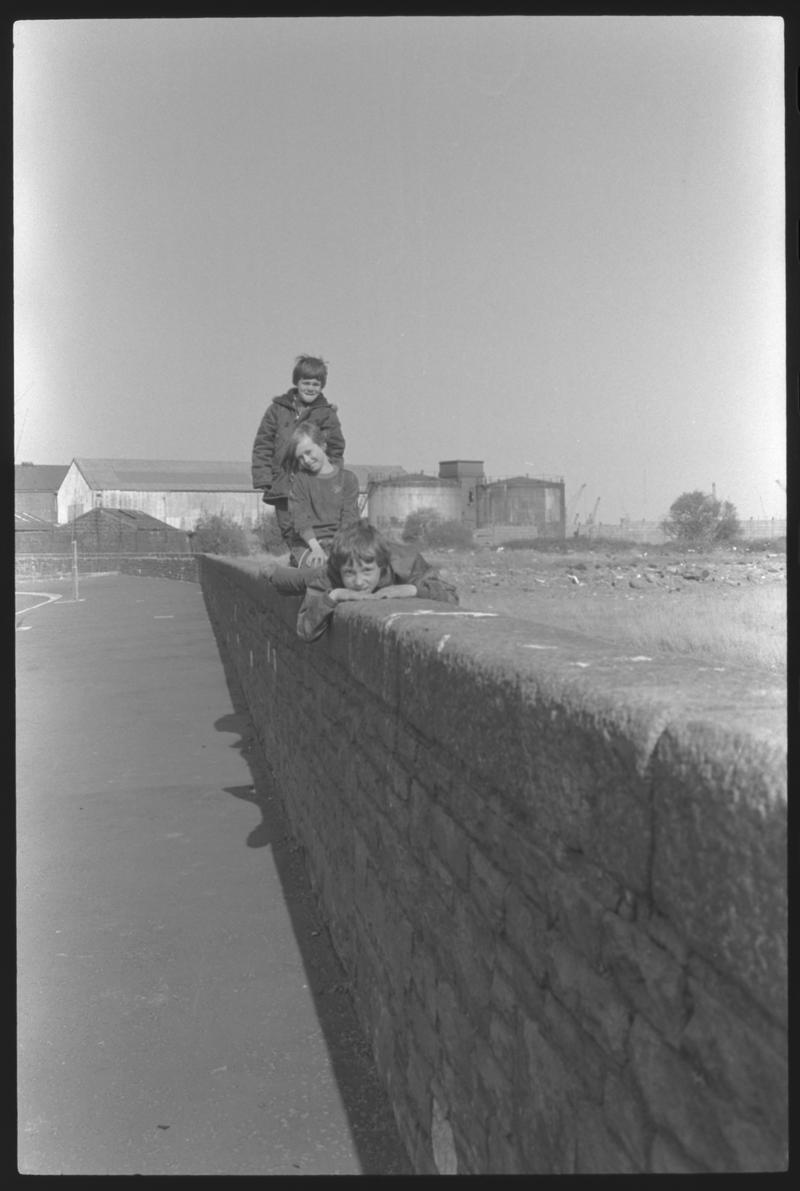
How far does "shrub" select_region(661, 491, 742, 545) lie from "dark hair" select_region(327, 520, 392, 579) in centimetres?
529

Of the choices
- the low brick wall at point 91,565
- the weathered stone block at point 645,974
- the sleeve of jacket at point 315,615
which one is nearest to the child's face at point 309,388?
the sleeve of jacket at point 315,615

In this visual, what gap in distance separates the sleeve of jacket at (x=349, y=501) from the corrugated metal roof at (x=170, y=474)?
79.4m

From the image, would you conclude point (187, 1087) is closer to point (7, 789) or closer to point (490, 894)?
point (7, 789)

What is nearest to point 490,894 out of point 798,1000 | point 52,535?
point 798,1000

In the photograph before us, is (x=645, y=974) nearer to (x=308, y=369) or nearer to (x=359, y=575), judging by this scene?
(x=359, y=575)

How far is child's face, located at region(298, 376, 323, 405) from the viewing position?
6.39 metres

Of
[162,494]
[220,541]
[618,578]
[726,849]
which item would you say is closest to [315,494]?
[726,849]

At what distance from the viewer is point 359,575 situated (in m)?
4.50

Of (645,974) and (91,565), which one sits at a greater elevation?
(91,565)

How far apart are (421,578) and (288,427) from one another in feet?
7.57

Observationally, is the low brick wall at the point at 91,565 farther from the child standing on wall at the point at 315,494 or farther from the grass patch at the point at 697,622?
the child standing on wall at the point at 315,494

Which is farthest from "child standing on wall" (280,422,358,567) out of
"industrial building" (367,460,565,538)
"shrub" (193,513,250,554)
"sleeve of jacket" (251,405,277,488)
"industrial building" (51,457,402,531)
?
"industrial building" (51,457,402,531)

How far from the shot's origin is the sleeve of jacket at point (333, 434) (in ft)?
21.4

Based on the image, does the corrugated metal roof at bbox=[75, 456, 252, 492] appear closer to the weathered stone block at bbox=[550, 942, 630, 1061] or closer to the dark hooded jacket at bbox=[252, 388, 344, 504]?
the dark hooded jacket at bbox=[252, 388, 344, 504]
